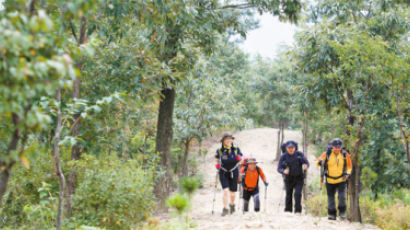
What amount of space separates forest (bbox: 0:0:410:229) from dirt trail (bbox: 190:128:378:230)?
4.60ft

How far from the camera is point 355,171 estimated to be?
885cm

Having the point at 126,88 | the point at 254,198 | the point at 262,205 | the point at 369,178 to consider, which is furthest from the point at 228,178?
the point at 262,205

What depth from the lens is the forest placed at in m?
2.40

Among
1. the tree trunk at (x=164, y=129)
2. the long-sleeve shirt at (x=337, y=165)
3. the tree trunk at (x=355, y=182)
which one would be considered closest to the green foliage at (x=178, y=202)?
the long-sleeve shirt at (x=337, y=165)

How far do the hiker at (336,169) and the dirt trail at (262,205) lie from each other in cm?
53

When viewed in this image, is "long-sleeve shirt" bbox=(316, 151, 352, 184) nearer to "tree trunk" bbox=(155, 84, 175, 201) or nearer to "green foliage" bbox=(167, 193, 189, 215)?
"tree trunk" bbox=(155, 84, 175, 201)

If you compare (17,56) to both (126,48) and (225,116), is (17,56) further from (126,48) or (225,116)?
(225,116)

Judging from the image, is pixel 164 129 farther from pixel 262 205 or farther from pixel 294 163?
pixel 262 205

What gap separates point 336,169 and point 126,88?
178 inches

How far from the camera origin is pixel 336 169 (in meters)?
7.72

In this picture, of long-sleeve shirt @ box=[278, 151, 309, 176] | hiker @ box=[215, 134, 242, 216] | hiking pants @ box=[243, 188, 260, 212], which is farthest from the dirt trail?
long-sleeve shirt @ box=[278, 151, 309, 176]

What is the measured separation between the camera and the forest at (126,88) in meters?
2.40

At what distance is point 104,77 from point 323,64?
5.53m

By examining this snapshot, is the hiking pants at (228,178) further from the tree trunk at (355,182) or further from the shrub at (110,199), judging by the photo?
the tree trunk at (355,182)
